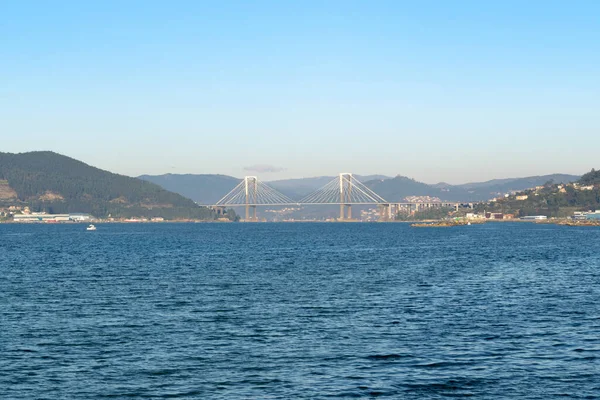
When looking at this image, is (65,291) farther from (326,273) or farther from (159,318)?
(326,273)

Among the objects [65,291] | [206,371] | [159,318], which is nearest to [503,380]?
[206,371]

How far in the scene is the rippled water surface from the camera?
23359 mm

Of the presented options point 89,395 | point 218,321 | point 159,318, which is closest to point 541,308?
point 218,321

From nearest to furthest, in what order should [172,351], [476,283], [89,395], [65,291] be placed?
[89,395] < [172,351] < [65,291] < [476,283]

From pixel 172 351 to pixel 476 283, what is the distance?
27152 mm

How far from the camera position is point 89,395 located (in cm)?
2248

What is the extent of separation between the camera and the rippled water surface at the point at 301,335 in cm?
2336

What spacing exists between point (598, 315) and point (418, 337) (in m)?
10.1

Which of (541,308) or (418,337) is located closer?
(418,337)

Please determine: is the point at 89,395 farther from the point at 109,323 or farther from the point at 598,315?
the point at 598,315

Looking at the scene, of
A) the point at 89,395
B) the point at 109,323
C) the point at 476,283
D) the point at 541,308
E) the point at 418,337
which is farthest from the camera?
the point at 476,283

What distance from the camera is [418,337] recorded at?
3036cm

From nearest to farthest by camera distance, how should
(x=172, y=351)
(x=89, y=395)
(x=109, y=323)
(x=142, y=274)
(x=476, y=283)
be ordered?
(x=89, y=395) → (x=172, y=351) → (x=109, y=323) → (x=476, y=283) → (x=142, y=274)

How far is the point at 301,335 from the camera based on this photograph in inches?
1219
